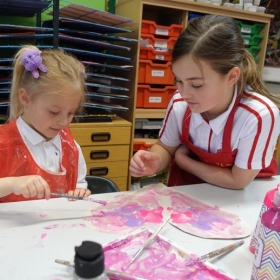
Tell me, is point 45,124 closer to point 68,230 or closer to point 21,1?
point 68,230

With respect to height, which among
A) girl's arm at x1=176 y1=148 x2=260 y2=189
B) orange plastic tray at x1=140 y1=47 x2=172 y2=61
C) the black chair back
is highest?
orange plastic tray at x1=140 y1=47 x2=172 y2=61

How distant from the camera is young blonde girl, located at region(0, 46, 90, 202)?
0.92m

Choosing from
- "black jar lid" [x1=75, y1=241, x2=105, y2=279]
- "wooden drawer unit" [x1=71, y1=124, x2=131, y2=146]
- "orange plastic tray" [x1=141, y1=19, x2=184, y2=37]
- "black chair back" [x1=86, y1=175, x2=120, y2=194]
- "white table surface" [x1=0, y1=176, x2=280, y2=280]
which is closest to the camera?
"black jar lid" [x1=75, y1=241, x2=105, y2=279]

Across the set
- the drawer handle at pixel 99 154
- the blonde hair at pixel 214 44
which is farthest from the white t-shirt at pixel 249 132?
the drawer handle at pixel 99 154

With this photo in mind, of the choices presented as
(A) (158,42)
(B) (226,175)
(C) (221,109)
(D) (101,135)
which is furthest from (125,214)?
(A) (158,42)

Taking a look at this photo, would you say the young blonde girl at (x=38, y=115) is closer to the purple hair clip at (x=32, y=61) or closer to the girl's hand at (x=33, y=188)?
the purple hair clip at (x=32, y=61)

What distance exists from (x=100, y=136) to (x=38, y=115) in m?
0.87

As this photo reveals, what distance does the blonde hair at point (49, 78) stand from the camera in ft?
3.04

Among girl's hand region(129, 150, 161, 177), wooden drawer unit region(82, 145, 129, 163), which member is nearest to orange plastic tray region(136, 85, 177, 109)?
wooden drawer unit region(82, 145, 129, 163)

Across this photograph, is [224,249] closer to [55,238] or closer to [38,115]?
[55,238]

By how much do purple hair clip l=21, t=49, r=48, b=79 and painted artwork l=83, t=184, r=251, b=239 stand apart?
0.42 metres

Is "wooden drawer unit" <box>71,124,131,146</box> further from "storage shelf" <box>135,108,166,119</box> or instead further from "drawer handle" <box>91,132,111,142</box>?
"storage shelf" <box>135,108,166,119</box>

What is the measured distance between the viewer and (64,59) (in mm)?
1017

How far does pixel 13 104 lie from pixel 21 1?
0.75 m
